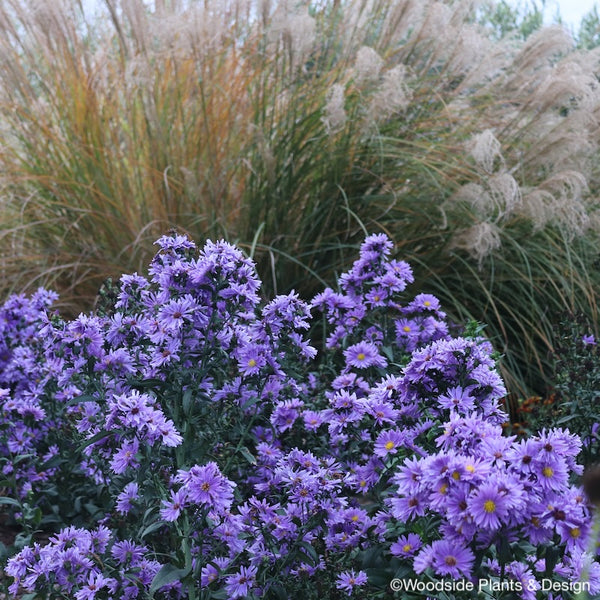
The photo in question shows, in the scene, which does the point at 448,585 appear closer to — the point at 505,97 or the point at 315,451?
the point at 315,451

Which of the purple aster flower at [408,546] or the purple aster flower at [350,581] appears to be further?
the purple aster flower at [350,581]

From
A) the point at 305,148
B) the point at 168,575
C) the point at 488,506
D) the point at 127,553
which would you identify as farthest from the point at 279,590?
the point at 305,148

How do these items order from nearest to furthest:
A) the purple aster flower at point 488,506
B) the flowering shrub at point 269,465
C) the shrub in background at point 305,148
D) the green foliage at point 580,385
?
the purple aster flower at point 488,506, the flowering shrub at point 269,465, the green foliage at point 580,385, the shrub in background at point 305,148

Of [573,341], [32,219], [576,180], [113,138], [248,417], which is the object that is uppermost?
[576,180]

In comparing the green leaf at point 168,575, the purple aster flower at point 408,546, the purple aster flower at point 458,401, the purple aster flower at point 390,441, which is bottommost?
the green leaf at point 168,575

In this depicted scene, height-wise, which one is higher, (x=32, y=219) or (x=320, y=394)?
(x=320, y=394)

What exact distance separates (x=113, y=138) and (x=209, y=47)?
28.8 inches

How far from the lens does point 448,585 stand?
1.58 m

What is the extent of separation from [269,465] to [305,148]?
7.55ft

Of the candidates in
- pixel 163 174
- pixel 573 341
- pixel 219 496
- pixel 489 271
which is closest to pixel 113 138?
pixel 163 174

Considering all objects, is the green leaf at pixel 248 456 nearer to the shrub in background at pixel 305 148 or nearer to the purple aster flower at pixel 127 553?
the purple aster flower at pixel 127 553

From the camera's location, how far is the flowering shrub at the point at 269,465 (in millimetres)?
1479

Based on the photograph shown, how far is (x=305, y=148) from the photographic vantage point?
4.21 m

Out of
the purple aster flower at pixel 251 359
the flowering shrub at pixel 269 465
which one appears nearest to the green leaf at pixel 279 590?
the flowering shrub at pixel 269 465
